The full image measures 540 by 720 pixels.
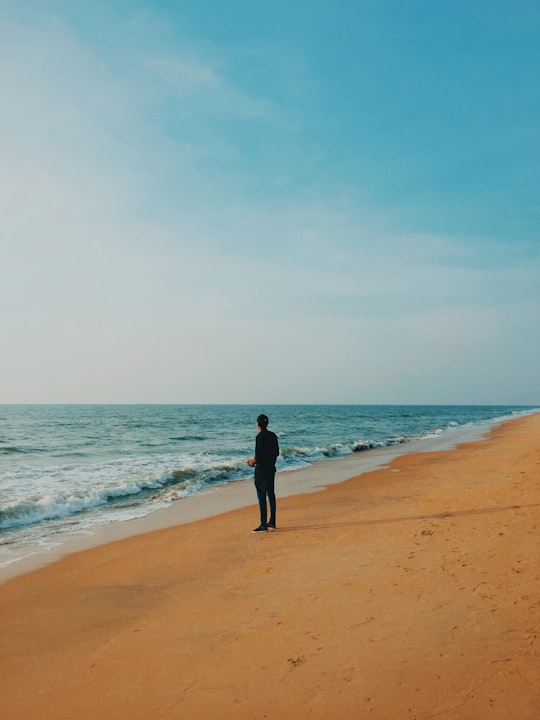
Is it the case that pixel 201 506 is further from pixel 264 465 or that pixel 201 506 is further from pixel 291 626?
pixel 291 626

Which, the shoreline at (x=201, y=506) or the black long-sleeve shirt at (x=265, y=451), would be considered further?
the black long-sleeve shirt at (x=265, y=451)

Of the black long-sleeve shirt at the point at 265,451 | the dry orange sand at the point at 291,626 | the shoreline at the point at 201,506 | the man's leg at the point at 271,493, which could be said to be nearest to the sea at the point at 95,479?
the shoreline at the point at 201,506

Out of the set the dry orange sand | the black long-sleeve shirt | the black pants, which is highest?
the black long-sleeve shirt

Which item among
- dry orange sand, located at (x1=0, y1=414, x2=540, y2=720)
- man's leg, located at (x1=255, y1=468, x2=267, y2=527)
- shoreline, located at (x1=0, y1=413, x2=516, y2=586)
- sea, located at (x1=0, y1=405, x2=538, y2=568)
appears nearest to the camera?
dry orange sand, located at (x1=0, y1=414, x2=540, y2=720)

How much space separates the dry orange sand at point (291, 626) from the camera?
11.6 ft

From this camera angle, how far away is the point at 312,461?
22.8 m

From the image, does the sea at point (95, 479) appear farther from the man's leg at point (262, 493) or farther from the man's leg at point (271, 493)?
the man's leg at point (271, 493)

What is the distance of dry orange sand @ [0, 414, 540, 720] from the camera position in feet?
11.6

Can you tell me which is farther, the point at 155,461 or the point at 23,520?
the point at 155,461

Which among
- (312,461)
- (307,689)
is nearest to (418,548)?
(307,689)

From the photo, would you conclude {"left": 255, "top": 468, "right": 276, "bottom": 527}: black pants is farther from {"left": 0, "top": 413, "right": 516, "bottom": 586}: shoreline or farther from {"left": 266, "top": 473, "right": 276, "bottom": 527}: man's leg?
{"left": 0, "top": 413, "right": 516, "bottom": 586}: shoreline

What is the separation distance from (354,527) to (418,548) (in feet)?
6.54

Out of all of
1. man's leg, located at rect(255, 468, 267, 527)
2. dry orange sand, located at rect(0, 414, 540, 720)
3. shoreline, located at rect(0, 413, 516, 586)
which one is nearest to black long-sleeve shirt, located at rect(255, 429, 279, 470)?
man's leg, located at rect(255, 468, 267, 527)

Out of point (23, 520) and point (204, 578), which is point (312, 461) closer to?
point (23, 520)
